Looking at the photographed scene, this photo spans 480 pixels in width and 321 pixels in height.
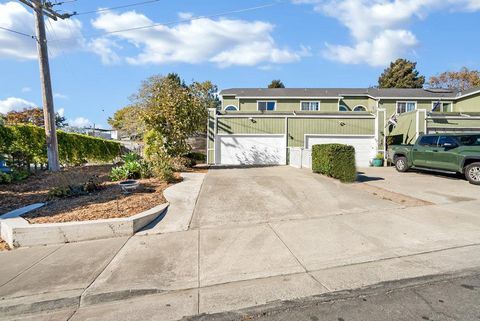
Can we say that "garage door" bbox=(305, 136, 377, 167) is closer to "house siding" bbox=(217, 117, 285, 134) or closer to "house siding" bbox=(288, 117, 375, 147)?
"house siding" bbox=(288, 117, 375, 147)

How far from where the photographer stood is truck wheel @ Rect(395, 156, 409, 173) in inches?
540

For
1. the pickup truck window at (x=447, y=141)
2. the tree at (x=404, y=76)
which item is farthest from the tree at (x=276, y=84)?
the pickup truck window at (x=447, y=141)

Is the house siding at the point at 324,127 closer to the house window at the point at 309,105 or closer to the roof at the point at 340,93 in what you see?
the roof at the point at 340,93

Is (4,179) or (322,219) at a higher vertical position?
(4,179)

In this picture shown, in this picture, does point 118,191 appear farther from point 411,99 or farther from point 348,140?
point 411,99

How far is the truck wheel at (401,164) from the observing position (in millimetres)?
13727

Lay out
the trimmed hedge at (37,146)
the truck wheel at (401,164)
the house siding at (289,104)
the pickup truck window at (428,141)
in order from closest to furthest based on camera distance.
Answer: the trimmed hedge at (37,146) < the pickup truck window at (428,141) < the truck wheel at (401,164) < the house siding at (289,104)

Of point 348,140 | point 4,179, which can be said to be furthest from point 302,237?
point 348,140

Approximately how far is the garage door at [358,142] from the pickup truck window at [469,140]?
→ 813cm

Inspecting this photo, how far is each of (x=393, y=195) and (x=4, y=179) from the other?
12222mm

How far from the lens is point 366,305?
3.10 m

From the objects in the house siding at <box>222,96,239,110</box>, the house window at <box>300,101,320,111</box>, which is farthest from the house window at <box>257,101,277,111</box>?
the house window at <box>300,101,320,111</box>

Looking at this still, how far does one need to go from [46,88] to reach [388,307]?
14144mm

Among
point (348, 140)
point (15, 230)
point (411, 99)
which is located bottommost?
point (15, 230)
